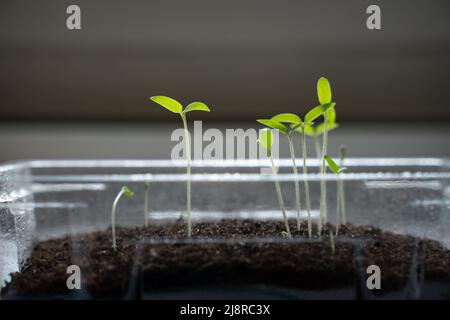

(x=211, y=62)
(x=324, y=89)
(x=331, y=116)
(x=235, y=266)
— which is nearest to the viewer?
(x=235, y=266)

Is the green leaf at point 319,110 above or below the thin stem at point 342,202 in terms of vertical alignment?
above

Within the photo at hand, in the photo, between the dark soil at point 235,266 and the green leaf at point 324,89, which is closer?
the dark soil at point 235,266

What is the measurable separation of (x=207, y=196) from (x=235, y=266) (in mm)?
274

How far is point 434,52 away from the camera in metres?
1.19

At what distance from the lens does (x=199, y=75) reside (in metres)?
1.29

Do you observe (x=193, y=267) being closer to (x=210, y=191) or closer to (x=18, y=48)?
(x=210, y=191)

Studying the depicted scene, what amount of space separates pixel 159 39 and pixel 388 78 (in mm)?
623

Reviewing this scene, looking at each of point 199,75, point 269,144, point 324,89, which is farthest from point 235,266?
point 199,75

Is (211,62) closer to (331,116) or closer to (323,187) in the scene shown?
(331,116)

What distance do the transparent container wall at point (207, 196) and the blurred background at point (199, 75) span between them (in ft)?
1.11

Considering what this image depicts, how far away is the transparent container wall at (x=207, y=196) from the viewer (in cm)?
85

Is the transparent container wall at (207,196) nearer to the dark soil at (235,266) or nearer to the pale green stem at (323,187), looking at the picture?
the pale green stem at (323,187)

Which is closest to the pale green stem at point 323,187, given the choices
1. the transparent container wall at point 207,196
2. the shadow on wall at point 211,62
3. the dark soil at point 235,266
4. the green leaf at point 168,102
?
the transparent container wall at point 207,196
